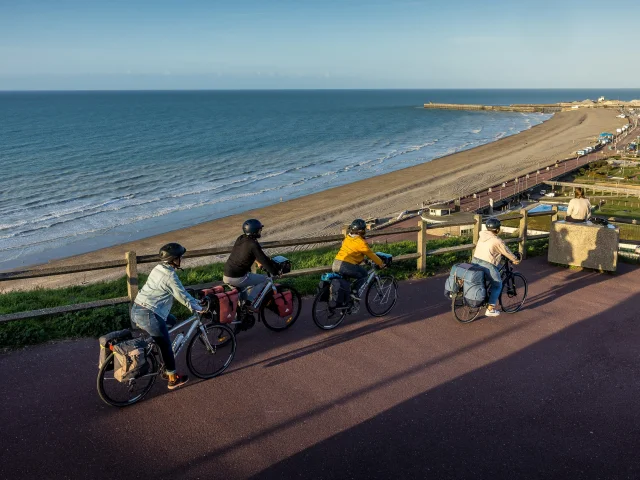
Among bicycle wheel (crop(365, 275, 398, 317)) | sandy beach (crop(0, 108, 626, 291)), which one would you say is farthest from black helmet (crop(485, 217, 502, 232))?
sandy beach (crop(0, 108, 626, 291))

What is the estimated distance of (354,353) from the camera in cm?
753

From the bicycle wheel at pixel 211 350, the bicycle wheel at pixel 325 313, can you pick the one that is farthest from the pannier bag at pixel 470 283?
the bicycle wheel at pixel 211 350

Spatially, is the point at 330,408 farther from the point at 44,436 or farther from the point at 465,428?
the point at 44,436

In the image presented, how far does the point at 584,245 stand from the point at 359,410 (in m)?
7.88

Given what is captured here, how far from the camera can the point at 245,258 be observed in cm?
741

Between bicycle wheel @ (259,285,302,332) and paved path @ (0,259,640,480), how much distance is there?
0.15 meters

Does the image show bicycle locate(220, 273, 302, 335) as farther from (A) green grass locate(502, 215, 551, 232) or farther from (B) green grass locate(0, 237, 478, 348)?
(A) green grass locate(502, 215, 551, 232)

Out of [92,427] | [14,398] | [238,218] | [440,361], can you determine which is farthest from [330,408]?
[238,218]

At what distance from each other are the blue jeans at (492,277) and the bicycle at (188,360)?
4003 mm

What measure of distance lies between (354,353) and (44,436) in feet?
12.3

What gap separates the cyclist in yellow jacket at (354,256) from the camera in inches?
326

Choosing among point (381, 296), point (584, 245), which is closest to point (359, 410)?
point (381, 296)

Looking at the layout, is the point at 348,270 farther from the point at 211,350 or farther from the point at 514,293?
the point at 514,293

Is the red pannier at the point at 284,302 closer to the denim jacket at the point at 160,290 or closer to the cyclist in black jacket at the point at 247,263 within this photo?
the cyclist in black jacket at the point at 247,263
